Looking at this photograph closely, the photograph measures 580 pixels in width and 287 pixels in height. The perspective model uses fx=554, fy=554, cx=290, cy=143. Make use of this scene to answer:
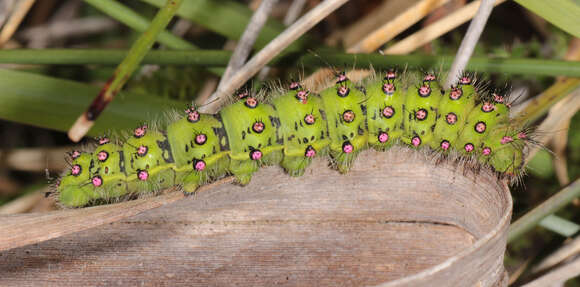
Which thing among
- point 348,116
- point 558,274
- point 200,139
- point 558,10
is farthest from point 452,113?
point 200,139

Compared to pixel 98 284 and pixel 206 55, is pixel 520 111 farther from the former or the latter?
pixel 98 284

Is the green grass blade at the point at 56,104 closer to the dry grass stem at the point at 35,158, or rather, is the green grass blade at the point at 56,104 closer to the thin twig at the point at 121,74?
the thin twig at the point at 121,74

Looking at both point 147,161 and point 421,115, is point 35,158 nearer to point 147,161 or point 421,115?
point 147,161

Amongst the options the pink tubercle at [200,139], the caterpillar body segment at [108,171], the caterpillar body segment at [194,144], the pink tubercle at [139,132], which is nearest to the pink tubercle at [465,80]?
the caterpillar body segment at [194,144]

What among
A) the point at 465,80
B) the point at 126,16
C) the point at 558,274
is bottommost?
the point at 558,274

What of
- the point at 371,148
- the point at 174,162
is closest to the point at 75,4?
the point at 174,162

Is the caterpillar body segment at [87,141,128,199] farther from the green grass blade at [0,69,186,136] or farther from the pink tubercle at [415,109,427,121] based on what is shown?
the pink tubercle at [415,109,427,121]
